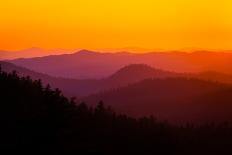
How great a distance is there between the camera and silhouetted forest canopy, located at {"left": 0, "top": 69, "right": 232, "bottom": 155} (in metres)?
79.1

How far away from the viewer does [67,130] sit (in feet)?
282

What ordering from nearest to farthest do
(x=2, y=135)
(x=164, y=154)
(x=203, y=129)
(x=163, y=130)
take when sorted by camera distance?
(x=2, y=135) < (x=164, y=154) < (x=163, y=130) < (x=203, y=129)

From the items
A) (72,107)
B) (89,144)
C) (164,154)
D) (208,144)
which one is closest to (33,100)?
(72,107)

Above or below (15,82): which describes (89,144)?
below

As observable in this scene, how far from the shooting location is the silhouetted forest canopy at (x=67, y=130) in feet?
260

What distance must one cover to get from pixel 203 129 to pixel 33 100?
47.9 metres

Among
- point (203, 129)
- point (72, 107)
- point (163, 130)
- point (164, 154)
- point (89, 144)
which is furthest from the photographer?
point (203, 129)

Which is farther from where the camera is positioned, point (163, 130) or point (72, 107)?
point (163, 130)

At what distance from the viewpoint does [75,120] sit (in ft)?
303

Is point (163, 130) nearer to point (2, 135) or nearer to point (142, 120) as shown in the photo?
point (142, 120)

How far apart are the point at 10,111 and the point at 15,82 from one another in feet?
53.7

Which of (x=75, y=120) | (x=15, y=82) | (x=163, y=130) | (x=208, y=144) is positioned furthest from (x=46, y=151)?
(x=208, y=144)

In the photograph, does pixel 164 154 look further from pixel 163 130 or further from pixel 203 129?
pixel 203 129

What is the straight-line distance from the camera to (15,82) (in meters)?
101
